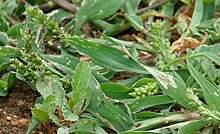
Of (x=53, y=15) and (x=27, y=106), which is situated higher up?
(x=53, y=15)

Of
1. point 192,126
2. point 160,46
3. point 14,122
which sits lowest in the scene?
point 14,122

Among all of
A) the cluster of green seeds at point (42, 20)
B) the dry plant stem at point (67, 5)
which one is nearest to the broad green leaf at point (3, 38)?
the cluster of green seeds at point (42, 20)

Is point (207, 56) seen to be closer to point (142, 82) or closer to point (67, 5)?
point (142, 82)

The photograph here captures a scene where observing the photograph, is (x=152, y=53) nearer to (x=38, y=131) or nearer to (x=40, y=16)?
(x=40, y=16)

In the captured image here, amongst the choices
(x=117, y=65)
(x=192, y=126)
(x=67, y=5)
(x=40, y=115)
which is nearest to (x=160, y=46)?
(x=117, y=65)

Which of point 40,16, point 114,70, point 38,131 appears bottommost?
point 38,131

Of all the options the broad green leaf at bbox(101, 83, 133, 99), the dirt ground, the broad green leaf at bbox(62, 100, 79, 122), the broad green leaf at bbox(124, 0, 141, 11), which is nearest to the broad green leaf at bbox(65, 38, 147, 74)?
the broad green leaf at bbox(101, 83, 133, 99)

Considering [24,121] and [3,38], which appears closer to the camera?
[24,121]

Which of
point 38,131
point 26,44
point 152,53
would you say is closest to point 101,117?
point 38,131
